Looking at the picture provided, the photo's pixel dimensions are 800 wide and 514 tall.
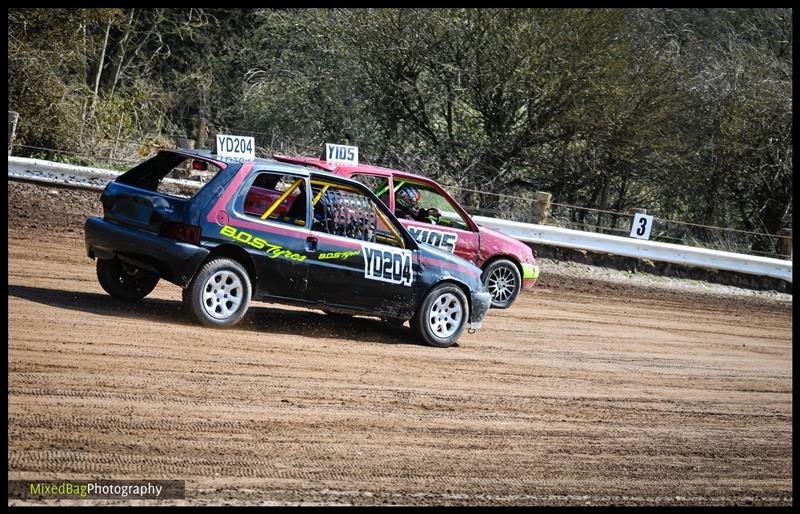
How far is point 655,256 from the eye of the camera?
1912cm

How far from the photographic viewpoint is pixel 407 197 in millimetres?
13484

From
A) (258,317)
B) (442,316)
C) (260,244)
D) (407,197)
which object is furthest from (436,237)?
(260,244)

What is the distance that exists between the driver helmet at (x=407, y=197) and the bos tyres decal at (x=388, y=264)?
277cm

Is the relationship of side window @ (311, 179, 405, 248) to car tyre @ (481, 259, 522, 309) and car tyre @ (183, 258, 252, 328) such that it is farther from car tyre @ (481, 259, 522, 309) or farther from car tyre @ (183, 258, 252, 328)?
car tyre @ (481, 259, 522, 309)

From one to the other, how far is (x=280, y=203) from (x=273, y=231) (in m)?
0.39

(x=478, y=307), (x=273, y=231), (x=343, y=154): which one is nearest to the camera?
(x=273, y=231)

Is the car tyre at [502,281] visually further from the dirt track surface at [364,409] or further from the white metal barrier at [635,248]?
the white metal barrier at [635,248]

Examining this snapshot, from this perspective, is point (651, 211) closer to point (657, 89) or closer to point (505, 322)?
point (657, 89)

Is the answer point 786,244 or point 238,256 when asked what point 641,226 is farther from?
point 238,256

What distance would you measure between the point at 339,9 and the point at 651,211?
359 inches

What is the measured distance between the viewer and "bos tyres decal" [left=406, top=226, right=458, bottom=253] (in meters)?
13.1

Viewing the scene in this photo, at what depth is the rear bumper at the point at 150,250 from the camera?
9.34 m

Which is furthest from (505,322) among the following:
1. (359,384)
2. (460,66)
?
(460,66)

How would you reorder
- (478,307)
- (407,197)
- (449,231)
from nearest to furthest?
1. (478,307)
2. (449,231)
3. (407,197)
